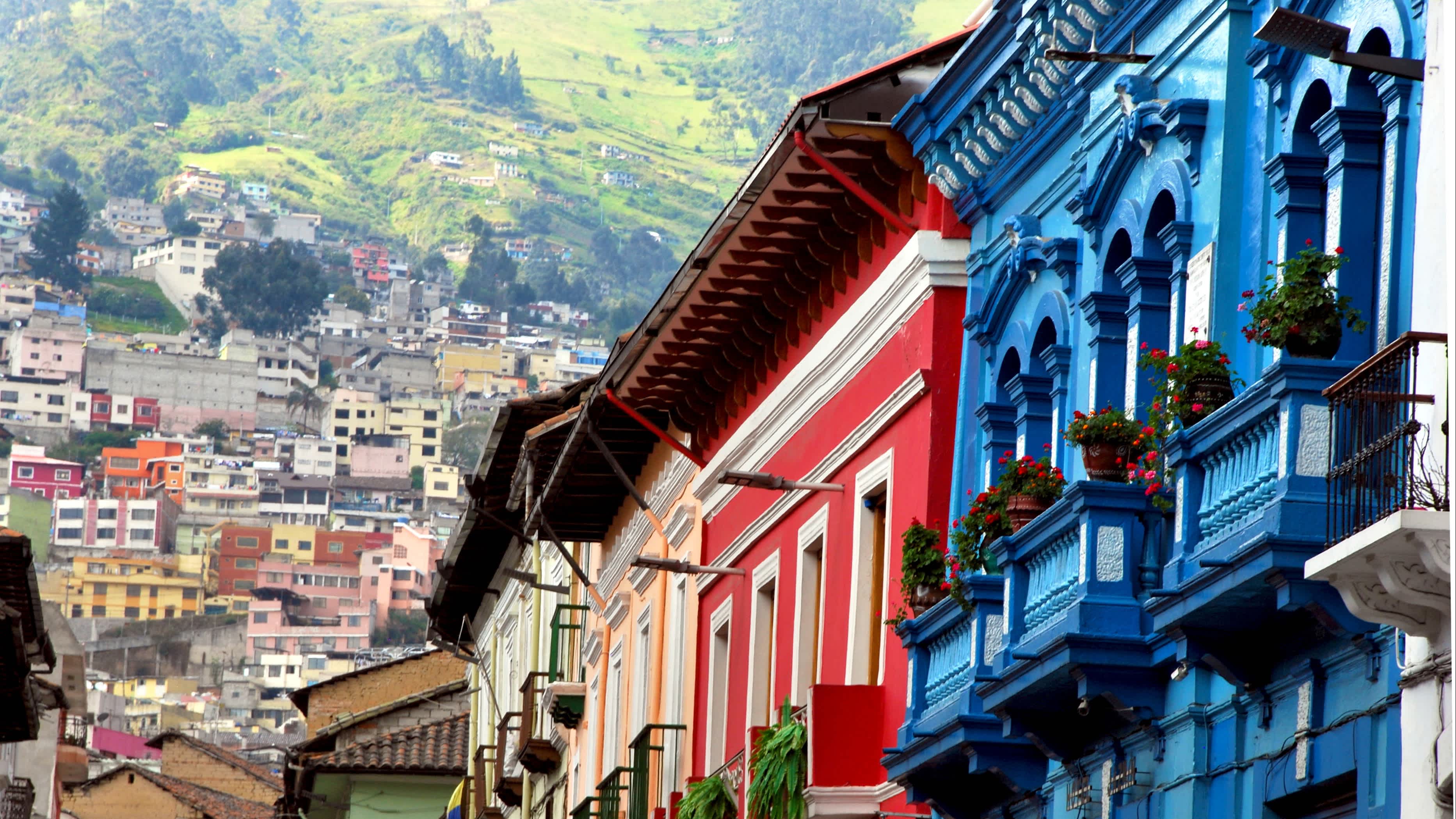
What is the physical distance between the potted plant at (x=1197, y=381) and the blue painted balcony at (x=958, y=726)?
2.48m

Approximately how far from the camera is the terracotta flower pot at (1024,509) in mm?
14539

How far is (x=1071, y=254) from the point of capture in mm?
15266

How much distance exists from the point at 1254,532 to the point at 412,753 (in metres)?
44.9

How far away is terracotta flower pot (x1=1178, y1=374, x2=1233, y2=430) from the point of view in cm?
1187

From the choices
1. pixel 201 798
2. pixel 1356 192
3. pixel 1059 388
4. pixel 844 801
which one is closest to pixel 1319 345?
pixel 1356 192

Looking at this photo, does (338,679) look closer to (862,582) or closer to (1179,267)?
(862,582)

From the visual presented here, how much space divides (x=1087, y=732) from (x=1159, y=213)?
9.32 ft

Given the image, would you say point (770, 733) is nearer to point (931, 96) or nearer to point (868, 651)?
point (868, 651)

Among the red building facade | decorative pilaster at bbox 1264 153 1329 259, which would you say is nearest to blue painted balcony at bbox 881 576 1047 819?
the red building facade

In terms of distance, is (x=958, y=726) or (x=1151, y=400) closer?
(x=1151, y=400)

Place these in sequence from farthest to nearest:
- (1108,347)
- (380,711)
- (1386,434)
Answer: (380,711) → (1108,347) → (1386,434)

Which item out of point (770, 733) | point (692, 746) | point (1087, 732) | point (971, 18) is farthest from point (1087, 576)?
point (692, 746)

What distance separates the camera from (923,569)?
1636cm

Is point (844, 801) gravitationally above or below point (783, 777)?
below
